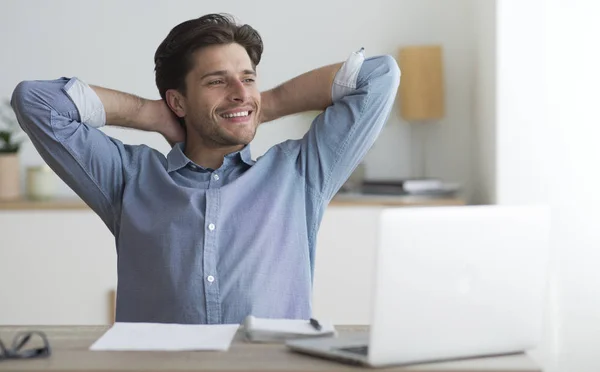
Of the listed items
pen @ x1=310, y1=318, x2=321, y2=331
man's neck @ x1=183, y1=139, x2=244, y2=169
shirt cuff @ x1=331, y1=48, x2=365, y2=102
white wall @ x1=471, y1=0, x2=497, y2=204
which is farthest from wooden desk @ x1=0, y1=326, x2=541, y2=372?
white wall @ x1=471, y1=0, x2=497, y2=204

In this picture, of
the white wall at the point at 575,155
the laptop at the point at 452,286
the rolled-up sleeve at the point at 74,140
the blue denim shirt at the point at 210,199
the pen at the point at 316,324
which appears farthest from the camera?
the white wall at the point at 575,155

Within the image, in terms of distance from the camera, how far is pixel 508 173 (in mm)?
4016

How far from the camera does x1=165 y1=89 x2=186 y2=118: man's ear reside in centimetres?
279

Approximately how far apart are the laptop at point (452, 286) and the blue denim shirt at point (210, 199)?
2.00 ft

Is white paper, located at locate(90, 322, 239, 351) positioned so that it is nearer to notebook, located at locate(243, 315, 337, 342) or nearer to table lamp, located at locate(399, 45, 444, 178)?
notebook, located at locate(243, 315, 337, 342)

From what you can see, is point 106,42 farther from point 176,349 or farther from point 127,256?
point 176,349

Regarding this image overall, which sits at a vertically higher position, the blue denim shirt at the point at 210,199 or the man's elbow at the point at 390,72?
the man's elbow at the point at 390,72

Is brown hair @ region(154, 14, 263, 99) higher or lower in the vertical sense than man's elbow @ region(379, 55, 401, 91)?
higher

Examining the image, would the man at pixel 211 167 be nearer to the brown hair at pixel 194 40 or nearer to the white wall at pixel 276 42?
the brown hair at pixel 194 40

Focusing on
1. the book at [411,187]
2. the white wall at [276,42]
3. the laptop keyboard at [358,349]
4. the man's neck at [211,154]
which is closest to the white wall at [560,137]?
the book at [411,187]

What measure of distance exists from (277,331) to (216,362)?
0.74 feet

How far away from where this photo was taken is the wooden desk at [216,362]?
1684 millimetres

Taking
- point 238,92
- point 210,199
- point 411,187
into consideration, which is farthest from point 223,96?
point 411,187

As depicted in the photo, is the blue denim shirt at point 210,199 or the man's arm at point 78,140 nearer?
the blue denim shirt at point 210,199
